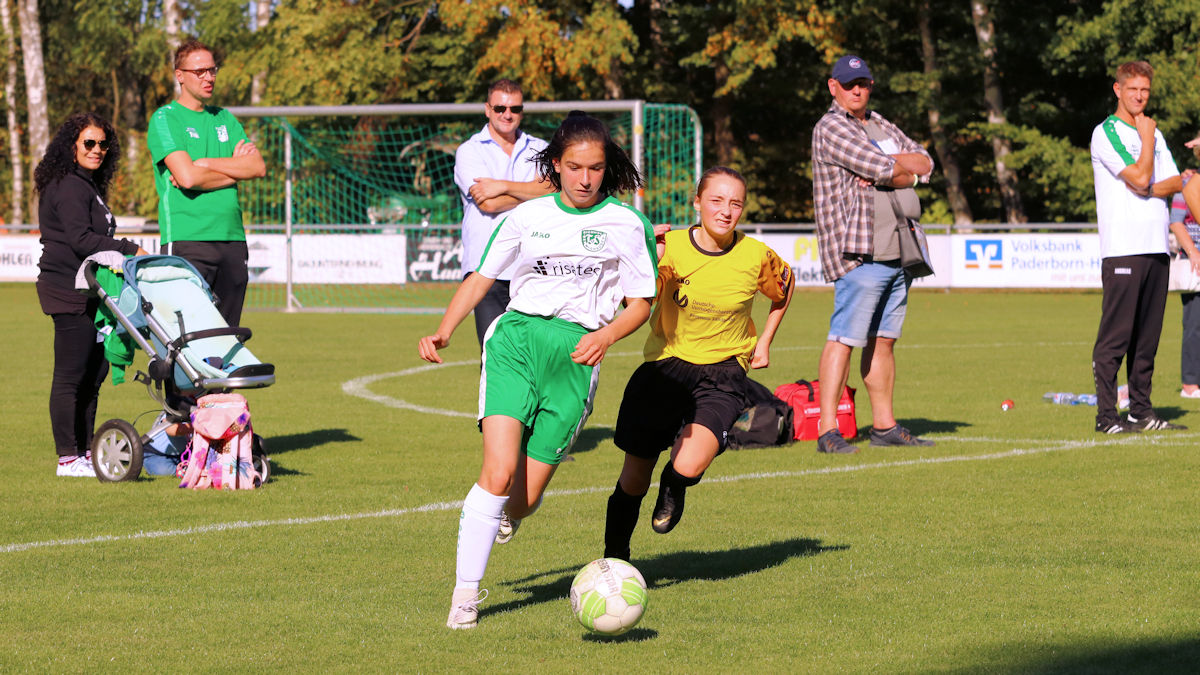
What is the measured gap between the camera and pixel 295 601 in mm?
5691

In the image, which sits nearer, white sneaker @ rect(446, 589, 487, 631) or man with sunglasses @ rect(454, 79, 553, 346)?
white sneaker @ rect(446, 589, 487, 631)

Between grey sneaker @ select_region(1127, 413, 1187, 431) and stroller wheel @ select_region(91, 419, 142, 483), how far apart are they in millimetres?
6623

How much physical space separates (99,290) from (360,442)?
237cm

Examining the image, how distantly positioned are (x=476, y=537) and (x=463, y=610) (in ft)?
0.82

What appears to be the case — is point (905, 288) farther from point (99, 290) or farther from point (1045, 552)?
point (99, 290)

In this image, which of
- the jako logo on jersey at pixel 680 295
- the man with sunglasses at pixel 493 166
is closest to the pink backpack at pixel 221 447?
the man with sunglasses at pixel 493 166

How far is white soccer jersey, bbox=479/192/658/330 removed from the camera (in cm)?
A: 549

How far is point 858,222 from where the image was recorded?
954cm

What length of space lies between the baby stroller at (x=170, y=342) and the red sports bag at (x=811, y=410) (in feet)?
12.2

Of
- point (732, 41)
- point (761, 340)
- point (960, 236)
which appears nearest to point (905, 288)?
point (761, 340)

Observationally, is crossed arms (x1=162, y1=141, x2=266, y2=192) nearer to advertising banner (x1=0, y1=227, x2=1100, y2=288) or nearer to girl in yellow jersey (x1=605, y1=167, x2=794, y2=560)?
girl in yellow jersey (x1=605, y1=167, x2=794, y2=560)

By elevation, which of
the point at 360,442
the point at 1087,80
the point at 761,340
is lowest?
the point at 360,442

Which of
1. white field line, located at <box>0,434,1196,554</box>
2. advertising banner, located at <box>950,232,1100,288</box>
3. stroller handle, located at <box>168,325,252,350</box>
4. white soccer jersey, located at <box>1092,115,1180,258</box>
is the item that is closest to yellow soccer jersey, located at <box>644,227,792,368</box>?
white field line, located at <box>0,434,1196,554</box>

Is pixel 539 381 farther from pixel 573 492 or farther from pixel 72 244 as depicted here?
pixel 72 244
